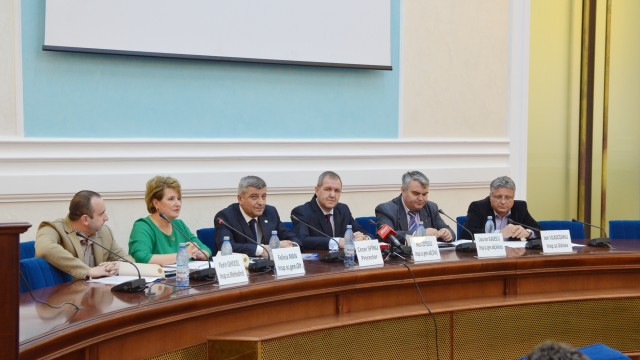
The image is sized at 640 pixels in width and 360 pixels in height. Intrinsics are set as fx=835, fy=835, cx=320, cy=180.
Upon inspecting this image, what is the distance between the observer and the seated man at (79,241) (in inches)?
134

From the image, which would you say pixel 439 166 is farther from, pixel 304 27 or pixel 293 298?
pixel 293 298

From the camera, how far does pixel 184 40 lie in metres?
5.19

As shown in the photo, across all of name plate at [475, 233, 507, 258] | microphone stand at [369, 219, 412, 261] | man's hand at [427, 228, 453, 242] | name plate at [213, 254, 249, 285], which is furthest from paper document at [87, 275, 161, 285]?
man's hand at [427, 228, 453, 242]

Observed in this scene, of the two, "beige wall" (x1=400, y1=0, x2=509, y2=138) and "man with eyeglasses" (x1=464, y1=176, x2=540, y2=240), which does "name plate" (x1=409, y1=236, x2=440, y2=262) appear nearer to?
"man with eyeglasses" (x1=464, y1=176, x2=540, y2=240)

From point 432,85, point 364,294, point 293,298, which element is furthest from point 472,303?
point 432,85

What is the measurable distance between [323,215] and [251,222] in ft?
1.48

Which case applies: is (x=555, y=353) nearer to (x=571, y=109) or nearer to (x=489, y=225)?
(x=489, y=225)

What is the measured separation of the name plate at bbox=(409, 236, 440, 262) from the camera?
3.93 m

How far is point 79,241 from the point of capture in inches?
141

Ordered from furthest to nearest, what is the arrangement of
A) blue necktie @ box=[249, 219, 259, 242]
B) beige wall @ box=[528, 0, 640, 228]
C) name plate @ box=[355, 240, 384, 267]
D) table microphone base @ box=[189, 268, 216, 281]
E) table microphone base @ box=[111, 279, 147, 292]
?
beige wall @ box=[528, 0, 640, 228]
blue necktie @ box=[249, 219, 259, 242]
name plate @ box=[355, 240, 384, 267]
table microphone base @ box=[189, 268, 216, 281]
table microphone base @ box=[111, 279, 147, 292]

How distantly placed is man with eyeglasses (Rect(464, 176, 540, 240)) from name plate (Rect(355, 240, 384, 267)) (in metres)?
1.25

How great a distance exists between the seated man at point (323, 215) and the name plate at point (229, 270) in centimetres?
124

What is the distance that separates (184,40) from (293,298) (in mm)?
2361

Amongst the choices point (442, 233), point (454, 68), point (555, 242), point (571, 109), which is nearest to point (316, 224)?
point (442, 233)
